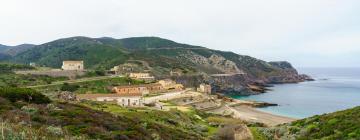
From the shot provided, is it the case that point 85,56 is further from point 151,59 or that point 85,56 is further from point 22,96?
point 22,96

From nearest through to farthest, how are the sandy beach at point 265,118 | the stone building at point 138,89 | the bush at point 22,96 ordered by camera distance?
1. the bush at point 22,96
2. the sandy beach at point 265,118
3. the stone building at point 138,89

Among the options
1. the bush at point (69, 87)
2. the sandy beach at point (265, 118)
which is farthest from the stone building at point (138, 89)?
the sandy beach at point (265, 118)

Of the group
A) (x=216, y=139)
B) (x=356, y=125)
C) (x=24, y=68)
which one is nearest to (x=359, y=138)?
(x=356, y=125)

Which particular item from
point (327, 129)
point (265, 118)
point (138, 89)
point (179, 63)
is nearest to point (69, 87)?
point (138, 89)

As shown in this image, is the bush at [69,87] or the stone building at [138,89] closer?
the bush at [69,87]

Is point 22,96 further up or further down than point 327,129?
further up

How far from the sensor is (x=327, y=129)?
2402 cm

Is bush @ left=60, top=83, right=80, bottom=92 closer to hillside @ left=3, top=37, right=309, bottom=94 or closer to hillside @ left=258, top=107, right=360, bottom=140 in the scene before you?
hillside @ left=258, top=107, right=360, bottom=140

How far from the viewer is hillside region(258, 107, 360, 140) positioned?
2150 centimetres

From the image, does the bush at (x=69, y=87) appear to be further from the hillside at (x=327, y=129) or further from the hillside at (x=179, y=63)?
the hillside at (x=179, y=63)

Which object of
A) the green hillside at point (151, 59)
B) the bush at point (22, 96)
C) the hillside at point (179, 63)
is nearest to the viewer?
the bush at point (22, 96)

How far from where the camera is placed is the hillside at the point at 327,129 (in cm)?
2150

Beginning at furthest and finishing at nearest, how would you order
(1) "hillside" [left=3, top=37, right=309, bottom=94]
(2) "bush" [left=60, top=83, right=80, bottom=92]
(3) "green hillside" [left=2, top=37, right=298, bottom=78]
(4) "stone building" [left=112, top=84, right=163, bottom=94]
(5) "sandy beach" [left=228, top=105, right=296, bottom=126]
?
(3) "green hillside" [left=2, top=37, right=298, bottom=78] < (1) "hillside" [left=3, top=37, right=309, bottom=94] < (4) "stone building" [left=112, top=84, right=163, bottom=94] < (2) "bush" [left=60, top=83, right=80, bottom=92] < (5) "sandy beach" [left=228, top=105, right=296, bottom=126]

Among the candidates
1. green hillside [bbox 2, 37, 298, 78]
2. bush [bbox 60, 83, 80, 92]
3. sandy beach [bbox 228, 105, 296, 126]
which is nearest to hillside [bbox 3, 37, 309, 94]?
green hillside [bbox 2, 37, 298, 78]
